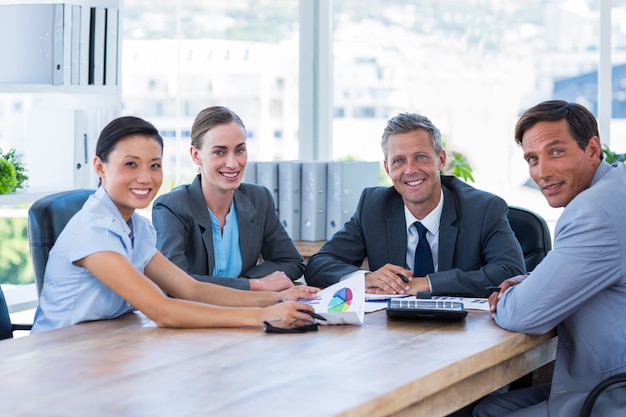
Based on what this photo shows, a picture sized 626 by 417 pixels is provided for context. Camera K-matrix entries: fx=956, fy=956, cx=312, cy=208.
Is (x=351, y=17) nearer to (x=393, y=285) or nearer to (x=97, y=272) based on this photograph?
(x=393, y=285)

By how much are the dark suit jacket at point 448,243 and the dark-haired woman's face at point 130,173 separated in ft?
2.60

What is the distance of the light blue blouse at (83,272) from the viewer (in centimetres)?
240

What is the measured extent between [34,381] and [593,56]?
12.3 ft

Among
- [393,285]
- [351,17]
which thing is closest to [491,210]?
[393,285]

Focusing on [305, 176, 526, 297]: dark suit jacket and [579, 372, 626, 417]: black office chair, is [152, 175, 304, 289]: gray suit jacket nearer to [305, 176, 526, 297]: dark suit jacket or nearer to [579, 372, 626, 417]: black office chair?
[305, 176, 526, 297]: dark suit jacket

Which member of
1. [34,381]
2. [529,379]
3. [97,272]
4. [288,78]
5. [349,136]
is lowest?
[529,379]

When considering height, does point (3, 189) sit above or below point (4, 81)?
below

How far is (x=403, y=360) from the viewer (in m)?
2.00

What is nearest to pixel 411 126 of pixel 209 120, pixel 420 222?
pixel 420 222

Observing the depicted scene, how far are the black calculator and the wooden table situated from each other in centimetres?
3

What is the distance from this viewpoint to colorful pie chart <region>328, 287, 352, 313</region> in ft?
7.91

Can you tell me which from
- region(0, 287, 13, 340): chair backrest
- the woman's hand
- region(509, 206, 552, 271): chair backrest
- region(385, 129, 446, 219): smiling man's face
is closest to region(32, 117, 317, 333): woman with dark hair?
the woman's hand

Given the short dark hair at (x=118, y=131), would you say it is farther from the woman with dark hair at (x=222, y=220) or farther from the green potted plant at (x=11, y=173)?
the green potted plant at (x=11, y=173)

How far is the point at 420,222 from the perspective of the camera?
3188 millimetres
